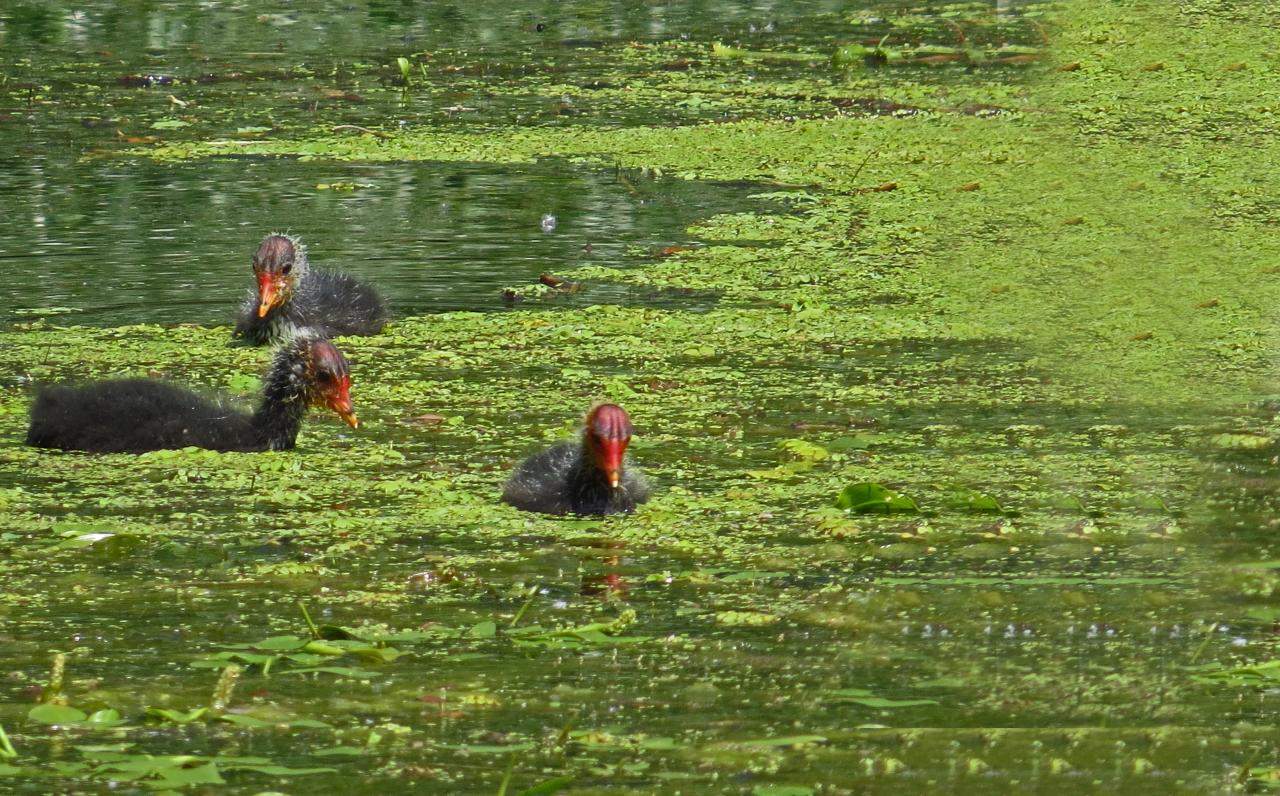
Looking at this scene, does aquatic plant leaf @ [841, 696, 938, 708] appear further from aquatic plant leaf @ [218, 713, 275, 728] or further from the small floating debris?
the small floating debris

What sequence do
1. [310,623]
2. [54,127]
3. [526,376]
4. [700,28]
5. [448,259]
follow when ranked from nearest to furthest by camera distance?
[310,623], [526,376], [448,259], [54,127], [700,28]

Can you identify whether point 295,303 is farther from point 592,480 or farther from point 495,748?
point 495,748

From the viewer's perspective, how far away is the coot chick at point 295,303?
756 cm

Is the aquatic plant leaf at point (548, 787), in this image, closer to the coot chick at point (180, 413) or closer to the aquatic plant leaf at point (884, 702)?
the aquatic plant leaf at point (884, 702)

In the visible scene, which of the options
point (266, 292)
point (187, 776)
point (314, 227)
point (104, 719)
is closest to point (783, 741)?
point (187, 776)

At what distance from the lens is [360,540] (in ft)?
17.2

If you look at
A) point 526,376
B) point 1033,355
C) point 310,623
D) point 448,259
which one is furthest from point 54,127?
point 310,623

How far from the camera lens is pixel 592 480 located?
554 centimetres

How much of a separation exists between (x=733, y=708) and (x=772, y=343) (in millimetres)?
3237

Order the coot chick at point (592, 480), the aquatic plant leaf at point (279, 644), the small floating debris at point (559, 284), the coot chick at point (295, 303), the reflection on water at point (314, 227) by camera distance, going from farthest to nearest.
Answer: the reflection on water at point (314, 227) < the small floating debris at point (559, 284) < the coot chick at point (295, 303) < the coot chick at point (592, 480) < the aquatic plant leaf at point (279, 644)

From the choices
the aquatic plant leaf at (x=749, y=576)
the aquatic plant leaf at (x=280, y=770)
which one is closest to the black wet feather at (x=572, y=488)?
the aquatic plant leaf at (x=749, y=576)

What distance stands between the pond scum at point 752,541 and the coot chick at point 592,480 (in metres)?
0.08

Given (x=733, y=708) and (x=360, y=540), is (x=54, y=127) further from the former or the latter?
(x=733, y=708)

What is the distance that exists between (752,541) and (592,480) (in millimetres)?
529
